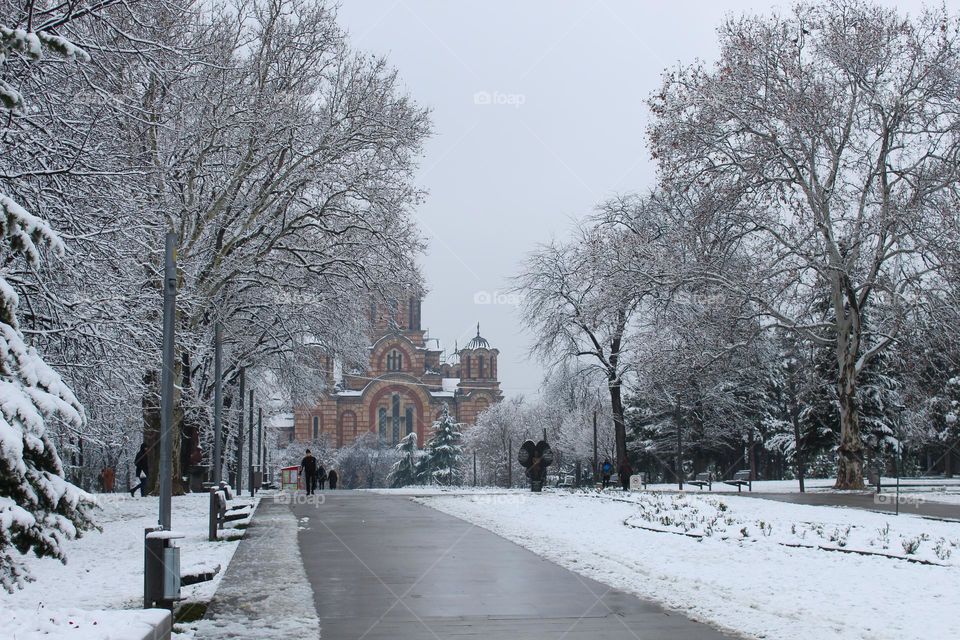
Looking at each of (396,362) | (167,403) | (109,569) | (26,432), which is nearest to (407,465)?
(396,362)

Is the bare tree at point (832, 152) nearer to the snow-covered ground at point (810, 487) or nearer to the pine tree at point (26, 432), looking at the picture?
the snow-covered ground at point (810, 487)

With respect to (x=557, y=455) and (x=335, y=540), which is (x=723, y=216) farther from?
(x=557, y=455)

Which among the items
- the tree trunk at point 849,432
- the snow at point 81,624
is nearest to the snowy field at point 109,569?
the snow at point 81,624

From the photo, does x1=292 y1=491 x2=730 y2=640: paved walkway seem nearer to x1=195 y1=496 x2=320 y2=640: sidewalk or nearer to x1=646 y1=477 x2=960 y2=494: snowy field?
x1=195 y1=496 x2=320 y2=640: sidewalk

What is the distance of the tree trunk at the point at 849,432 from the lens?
30.6 m

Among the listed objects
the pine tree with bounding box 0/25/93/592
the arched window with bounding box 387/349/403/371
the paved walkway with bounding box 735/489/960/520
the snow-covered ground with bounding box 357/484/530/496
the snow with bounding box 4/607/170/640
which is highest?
the arched window with bounding box 387/349/403/371

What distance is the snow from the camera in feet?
21.3

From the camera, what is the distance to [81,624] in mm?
6844

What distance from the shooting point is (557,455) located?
285ft

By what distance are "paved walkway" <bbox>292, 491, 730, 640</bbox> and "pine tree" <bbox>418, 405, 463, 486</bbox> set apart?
86005mm

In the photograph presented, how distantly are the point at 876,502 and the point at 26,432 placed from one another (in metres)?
20.3

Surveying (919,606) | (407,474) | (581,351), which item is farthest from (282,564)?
(407,474)

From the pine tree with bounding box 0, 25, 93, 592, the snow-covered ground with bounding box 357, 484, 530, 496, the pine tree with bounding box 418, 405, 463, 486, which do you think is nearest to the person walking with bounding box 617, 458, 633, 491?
the snow-covered ground with bounding box 357, 484, 530, 496

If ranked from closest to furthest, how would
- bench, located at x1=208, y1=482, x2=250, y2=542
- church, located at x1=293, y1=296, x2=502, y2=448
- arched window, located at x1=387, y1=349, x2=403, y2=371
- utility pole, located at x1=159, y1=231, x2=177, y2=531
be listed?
utility pole, located at x1=159, y1=231, x2=177, y2=531 → bench, located at x1=208, y1=482, x2=250, y2=542 → church, located at x1=293, y1=296, x2=502, y2=448 → arched window, located at x1=387, y1=349, x2=403, y2=371
